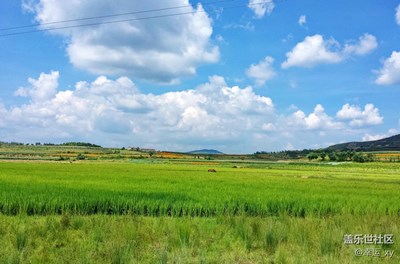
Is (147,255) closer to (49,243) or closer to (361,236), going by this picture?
(49,243)

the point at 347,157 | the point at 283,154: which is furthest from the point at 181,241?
the point at 283,154

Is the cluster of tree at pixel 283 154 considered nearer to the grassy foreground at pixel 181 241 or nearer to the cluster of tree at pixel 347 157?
the cluster of tree at pixel 347 157

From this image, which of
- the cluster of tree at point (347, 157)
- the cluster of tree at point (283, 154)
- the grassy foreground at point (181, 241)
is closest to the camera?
the grassy foreground at point (181, 241)

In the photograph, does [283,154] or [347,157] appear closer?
[347,157]

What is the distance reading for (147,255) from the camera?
8.09 metres

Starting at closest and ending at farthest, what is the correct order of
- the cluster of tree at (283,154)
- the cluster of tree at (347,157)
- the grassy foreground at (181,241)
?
1. the grassy foreground at (181,241)
2. the cluster of tree at (347,157)
3. the cluster of tree at (283,154)

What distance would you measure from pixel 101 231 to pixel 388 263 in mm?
7047

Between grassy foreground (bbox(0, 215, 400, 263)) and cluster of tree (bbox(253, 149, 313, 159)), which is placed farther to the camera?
cluster of tree (bbox(253, 149, 313, 159))

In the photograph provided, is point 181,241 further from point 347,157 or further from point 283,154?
point 283,154

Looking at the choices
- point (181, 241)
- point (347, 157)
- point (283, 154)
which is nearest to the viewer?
point (181, 241)

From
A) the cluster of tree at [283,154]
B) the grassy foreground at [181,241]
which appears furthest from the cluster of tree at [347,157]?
the grassy foreground at [181,241]

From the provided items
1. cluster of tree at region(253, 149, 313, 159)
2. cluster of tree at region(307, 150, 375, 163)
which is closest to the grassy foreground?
cluster of tree at region(307, 150, 375, 163)

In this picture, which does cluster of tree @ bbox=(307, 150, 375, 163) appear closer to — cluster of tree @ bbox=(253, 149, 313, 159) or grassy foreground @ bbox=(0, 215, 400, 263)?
cluster of tree @ bbox=(253, 149, 313, 159)

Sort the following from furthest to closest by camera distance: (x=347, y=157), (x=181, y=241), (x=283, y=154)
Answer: (x=283, y=154)
(x=347, y=157)
(x=181, y=241)
